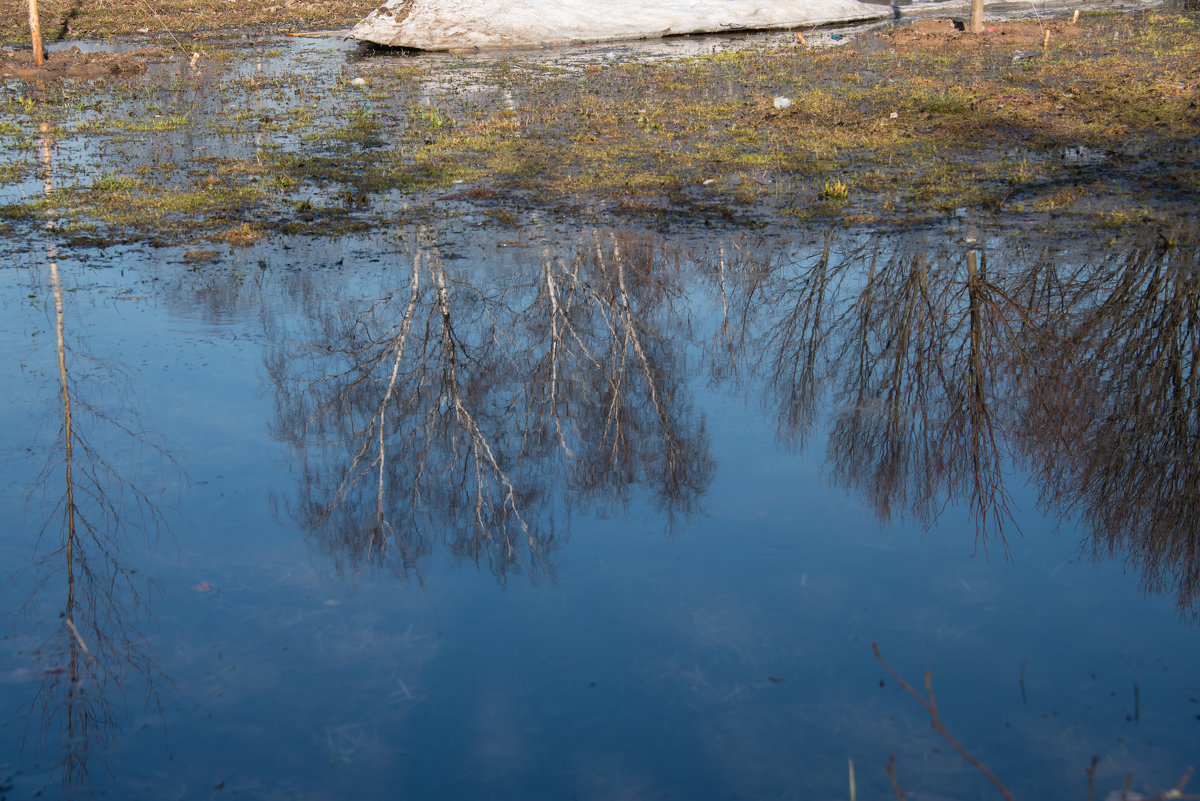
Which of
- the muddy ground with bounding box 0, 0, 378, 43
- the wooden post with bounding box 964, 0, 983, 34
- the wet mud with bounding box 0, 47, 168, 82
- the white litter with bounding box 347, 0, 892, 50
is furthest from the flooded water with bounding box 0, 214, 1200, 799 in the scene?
the muddy ground with bounding box 0, 0, 378, 43

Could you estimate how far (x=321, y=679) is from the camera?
15.1 ft

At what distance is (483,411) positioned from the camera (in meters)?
6.94

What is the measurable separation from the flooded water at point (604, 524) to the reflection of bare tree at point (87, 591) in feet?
0.07

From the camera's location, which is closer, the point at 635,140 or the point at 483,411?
the point at 483,411

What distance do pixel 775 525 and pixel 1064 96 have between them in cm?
1193

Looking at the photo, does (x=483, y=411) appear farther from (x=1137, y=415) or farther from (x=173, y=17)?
(x=173, y=17)

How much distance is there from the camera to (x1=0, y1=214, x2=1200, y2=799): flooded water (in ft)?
13.8

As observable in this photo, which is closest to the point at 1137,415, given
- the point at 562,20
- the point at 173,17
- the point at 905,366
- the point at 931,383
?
the point at 931,383

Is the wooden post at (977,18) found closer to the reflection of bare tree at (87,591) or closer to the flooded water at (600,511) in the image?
the flooded water at (600,511)

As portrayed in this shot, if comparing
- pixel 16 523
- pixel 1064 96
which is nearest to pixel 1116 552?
pixel 16 523

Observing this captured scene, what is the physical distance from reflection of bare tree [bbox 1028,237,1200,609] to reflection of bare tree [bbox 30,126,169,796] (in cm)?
462

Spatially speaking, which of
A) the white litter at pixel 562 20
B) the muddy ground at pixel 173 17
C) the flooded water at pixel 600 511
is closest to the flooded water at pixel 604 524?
the flooded water at pixel 600 511

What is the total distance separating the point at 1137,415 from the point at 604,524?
3.32 m

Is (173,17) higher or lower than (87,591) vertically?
higher
